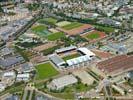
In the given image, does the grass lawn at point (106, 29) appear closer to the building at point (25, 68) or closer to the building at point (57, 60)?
the building at point (57, 60)

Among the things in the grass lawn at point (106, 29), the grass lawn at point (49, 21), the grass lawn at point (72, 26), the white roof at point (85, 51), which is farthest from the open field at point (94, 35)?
the grass lawn at point (49, 21)

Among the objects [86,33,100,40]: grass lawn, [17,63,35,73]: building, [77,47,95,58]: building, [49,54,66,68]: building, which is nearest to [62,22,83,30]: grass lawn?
[86,33,100,40]: grass lawn

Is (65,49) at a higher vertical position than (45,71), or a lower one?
higher

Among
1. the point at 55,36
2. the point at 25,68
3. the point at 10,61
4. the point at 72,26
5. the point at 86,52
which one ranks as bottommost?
the point at 25,68

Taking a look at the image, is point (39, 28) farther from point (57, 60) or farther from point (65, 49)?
point (57, 60)

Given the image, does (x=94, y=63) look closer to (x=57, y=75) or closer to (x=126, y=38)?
(x=57, y=75)

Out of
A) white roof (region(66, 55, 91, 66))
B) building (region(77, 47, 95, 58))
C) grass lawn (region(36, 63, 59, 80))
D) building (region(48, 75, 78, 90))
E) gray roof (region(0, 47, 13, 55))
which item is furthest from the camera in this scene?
gray roof (region(0, 47, 13, 55))

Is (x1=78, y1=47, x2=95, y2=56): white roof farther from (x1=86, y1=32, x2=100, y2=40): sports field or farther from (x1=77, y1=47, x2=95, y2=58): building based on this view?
(x1=86, y1=32, x2=100, y2=40): sports field

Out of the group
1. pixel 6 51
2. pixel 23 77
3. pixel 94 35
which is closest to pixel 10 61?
pixel 6 51
